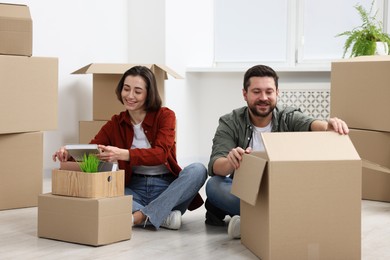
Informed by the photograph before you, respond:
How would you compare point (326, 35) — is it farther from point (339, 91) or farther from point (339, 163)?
point (339, 163)

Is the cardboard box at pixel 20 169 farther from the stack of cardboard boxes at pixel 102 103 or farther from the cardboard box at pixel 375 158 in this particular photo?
the cardboard box at pixel 375 158

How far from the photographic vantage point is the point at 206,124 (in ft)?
16.7

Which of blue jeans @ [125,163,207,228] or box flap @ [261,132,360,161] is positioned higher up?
box flap @ [261,132,360,161]

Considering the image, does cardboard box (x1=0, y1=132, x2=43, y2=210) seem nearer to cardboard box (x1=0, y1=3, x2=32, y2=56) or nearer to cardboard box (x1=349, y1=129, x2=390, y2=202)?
cardboard box (x1=0, y1=3, x2=32, y2=56)

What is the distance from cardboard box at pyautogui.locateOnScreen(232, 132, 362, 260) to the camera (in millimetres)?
2189

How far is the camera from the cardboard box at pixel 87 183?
2.50m

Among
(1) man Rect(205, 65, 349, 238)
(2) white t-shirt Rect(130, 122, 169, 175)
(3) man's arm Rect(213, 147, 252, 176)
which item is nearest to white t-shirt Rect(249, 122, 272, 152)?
(1) man Rect(205, 65, 349, 238)

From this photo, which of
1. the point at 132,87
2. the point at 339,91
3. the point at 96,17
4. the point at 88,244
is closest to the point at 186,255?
the point at 88,244

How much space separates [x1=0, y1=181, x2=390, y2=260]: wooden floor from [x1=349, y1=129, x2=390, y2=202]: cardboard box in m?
0.69

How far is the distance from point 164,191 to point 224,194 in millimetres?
241

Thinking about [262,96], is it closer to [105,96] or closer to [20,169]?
[20,169]

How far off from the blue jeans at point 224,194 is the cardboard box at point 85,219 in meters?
0.36

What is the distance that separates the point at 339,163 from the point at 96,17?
2.68m

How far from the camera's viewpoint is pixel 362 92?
367 cm
